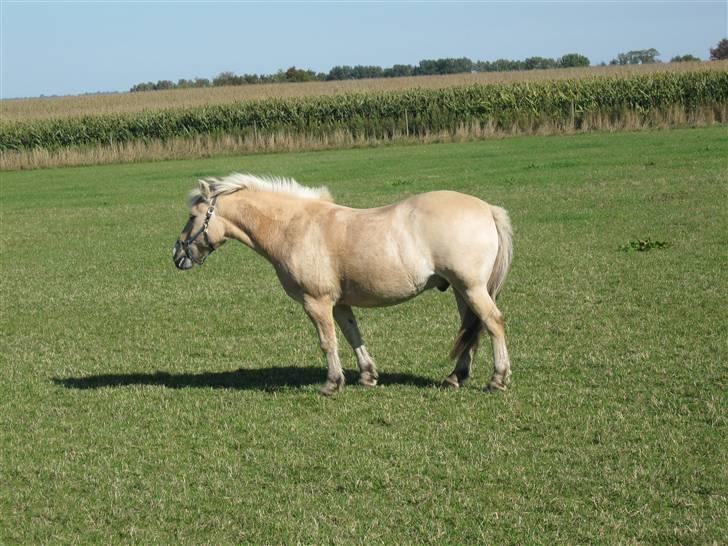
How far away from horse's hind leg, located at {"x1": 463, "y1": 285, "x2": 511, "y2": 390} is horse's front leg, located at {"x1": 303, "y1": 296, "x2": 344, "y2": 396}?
1344 mm

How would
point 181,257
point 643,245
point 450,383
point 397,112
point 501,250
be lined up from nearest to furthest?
point 501,250 → point 450,383 → point 181,257 → point 643,245 → point 397,112

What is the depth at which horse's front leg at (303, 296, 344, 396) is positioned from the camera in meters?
9.16

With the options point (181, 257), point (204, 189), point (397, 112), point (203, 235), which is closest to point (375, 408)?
point (203, 235)

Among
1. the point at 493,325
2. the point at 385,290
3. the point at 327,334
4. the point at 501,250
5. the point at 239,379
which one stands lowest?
the point at 239,379

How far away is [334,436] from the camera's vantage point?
7.99 metres

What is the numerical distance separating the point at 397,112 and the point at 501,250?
41.1 meters

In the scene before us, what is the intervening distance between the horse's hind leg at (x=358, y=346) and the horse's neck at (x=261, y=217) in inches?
34.4

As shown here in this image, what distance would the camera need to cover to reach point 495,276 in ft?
29.5

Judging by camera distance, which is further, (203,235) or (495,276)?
(203,235)

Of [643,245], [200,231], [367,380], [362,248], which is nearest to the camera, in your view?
[362,248]

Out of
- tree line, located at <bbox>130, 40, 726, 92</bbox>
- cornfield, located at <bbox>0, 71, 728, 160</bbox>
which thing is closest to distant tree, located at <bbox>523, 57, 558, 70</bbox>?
tree line, located at <bbox>130, 40, 726, 92</bbox>

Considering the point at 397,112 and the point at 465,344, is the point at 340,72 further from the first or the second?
the point at 465,344

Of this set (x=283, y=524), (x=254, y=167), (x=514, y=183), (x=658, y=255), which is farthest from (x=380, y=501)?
(x=254, y=167)

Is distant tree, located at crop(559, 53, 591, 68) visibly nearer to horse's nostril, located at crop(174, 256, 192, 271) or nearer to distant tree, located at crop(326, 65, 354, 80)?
distant tree, located at crop(326, 65, 354, 80)
